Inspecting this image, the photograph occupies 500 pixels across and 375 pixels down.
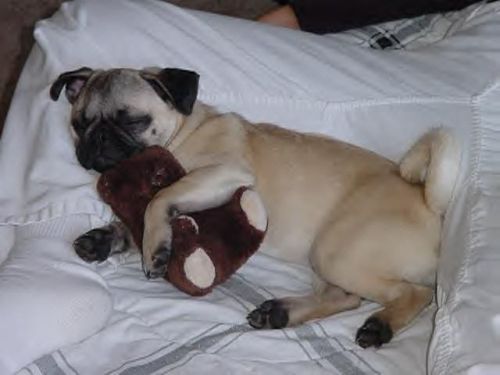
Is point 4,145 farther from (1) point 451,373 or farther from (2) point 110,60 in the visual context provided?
(1) point 451,373

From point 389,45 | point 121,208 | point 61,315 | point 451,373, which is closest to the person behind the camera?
point 451,373

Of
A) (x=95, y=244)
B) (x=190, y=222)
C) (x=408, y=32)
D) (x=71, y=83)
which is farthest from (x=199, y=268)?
(x=408, y=32)

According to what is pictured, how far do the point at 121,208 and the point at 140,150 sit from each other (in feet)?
0.54

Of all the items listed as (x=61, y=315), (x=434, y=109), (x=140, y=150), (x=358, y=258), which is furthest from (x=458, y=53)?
(x=61, y=315)

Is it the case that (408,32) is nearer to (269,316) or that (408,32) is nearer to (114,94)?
(114,94)

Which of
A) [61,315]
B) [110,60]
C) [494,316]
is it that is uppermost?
[110,60]

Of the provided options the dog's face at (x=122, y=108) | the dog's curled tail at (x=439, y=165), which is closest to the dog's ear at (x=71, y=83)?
the dog's face at (x=122, y=108)

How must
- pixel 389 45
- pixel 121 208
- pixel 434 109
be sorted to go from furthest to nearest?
pixel 389 45, pixel 434 109, pixel 121 208

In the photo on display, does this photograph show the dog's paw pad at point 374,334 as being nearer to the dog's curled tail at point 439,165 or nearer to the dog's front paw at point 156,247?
the dog's curled tail at point 439,165

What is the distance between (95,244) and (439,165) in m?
0.70

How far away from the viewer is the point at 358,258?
1.68 m

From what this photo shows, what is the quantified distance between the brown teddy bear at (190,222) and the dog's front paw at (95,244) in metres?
0.05

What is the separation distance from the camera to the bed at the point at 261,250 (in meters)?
1.47

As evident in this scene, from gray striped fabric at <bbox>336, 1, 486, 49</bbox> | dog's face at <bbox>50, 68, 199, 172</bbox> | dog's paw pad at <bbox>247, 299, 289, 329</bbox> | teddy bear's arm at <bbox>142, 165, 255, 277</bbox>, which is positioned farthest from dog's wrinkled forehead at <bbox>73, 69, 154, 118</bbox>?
gray striped fabric at <bbox>336, 1, 486, 49</bbox>
